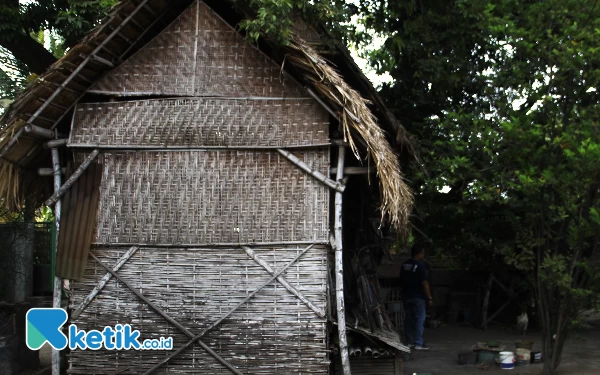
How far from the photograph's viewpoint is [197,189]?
738 cm

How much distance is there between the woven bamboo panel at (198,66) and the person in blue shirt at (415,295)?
4.28m

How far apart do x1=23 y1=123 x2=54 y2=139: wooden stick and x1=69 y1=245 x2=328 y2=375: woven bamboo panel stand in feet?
4.90

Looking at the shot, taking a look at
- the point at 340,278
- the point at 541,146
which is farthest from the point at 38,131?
the point at 541,146

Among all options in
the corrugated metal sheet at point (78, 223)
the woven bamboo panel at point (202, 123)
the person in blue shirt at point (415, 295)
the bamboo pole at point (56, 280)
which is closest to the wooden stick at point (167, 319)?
the corrugated metal sheet at point (78, 223)

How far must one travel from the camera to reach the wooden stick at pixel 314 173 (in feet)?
23.7

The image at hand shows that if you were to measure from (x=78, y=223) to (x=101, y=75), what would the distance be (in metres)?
1.79

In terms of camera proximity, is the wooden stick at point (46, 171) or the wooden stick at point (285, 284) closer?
the wooden stick at point (285, 284)

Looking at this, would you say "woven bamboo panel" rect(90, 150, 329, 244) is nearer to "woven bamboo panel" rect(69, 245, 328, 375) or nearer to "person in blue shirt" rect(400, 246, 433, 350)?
"woven bamboo panel" rect(69, 245, 328, 375)

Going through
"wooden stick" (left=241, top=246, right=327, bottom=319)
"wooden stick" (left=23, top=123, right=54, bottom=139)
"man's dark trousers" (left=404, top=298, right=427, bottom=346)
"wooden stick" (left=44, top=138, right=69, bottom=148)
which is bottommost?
"man's dark trousers" (left=404, top=298, right=427, bottom=346)

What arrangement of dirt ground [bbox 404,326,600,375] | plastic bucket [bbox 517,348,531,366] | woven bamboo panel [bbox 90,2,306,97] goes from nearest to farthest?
woven bamboo panel [bbox 90,2,306,97], dirt ground [bbox 404,326,600,375], plastic bucket [bbox 517,348,531,366]

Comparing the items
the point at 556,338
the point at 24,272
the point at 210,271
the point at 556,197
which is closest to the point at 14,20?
the point at 24,272

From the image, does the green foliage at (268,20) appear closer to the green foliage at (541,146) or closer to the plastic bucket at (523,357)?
the green foliage at (541,146)

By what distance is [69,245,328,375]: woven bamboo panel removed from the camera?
7.18 metres

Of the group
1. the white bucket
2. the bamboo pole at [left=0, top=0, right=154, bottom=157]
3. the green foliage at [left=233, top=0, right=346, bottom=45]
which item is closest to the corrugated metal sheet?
the bamboo pole at [left=0, top=0, right=154, bottom=157]
